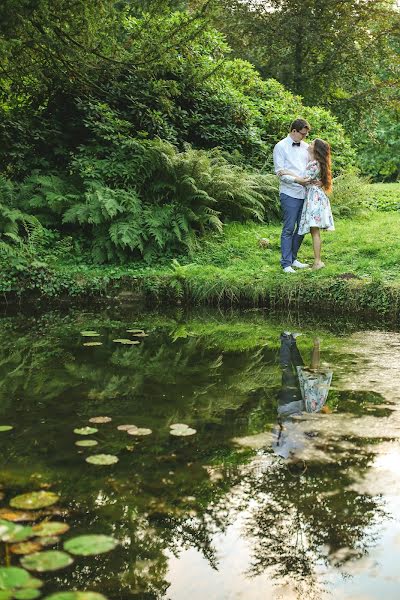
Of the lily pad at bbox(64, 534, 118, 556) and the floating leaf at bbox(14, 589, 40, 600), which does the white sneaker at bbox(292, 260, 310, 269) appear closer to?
the lily pad at bbox(64, 534, 118, 556)

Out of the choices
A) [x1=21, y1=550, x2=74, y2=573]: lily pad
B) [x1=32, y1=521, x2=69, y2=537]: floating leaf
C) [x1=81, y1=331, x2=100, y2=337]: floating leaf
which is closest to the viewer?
[x1=21, y1=550, x2=74, y2=573]: lily pad

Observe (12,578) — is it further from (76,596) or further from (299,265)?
(299,265)

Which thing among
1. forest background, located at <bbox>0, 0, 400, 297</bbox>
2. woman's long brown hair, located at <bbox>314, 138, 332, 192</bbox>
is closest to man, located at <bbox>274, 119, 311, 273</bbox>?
woman's long brown hair, located at <bbox>314, 138, 332, 192</bbox>

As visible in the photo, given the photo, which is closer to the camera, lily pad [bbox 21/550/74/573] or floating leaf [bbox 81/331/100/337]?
lily pad [bbox 21/550/74/573]

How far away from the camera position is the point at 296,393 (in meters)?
4.66

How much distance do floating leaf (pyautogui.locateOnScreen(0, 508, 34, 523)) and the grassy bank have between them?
574 cm

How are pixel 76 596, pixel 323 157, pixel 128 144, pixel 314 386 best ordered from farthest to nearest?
pixel 128 144 < pixel 323 157 < pixel 314 386 < pixel 76 596

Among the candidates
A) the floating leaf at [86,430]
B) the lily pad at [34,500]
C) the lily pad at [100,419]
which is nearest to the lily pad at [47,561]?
the lily pad at [34,500]

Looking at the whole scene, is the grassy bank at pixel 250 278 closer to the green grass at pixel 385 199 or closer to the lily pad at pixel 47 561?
the green grass at pixel 385 199

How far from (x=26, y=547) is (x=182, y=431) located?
1.49m

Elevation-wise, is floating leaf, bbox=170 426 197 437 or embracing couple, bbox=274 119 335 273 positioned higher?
embracing couple, bbox=274 119 335 273

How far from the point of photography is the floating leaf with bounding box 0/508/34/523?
2.66m

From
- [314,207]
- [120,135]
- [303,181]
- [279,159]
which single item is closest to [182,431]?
[314,207]

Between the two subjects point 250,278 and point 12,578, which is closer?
point 12,578
